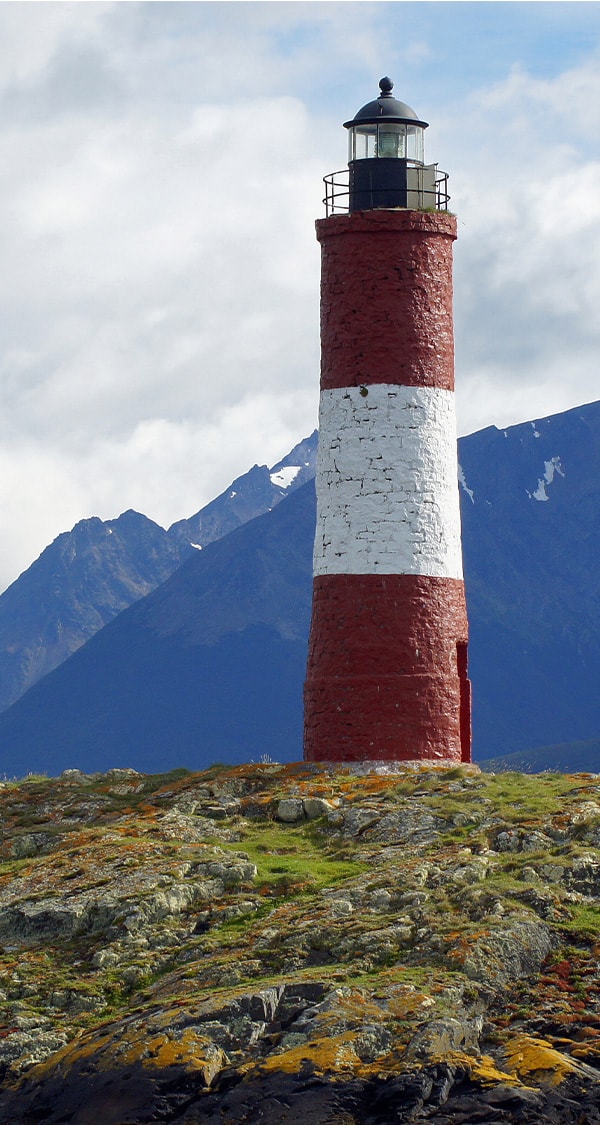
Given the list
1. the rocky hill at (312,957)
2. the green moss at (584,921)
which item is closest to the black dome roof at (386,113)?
the rocky hill at (312,957)

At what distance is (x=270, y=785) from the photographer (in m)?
32.8

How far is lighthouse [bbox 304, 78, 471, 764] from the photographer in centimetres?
3416

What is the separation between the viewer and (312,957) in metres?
24.2

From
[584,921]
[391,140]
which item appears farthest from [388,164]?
[584,921]

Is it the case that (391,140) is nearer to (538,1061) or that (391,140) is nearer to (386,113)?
(386,113)

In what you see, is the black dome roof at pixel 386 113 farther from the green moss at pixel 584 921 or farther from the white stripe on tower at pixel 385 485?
the green moss at pixel 584 921

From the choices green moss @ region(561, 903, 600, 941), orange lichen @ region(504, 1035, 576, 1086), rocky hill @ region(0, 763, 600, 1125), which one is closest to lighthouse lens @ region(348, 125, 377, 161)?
rocky hill @ region(0, 763, 600, 1125)

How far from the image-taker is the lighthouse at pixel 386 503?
1345 inches

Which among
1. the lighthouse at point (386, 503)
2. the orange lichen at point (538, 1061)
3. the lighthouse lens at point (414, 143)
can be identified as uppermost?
the lighthouse lens at point (414, 143)

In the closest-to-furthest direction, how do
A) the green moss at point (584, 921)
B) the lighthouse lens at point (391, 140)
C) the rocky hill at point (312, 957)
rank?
the rocky hill at point (312, 957) → the green moss at point (584, 921) → the lighthouse lens at point (391, 140)

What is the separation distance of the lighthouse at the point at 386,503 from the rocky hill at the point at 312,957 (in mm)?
2197

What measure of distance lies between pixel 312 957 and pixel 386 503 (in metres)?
11.8

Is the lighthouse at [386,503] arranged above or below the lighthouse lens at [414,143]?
below

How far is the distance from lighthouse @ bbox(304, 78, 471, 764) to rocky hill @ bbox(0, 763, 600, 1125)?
220 cm
